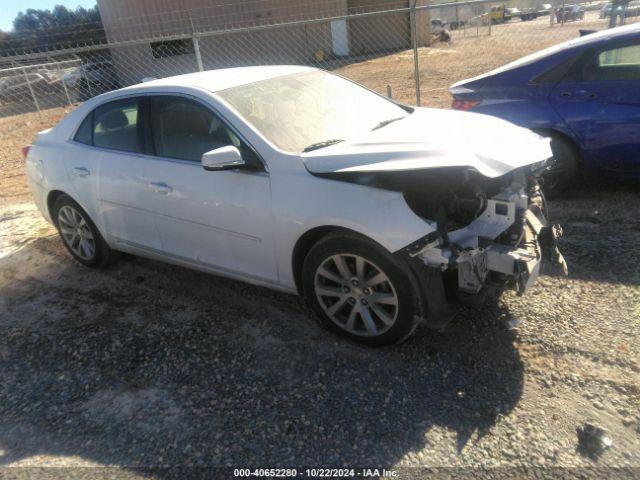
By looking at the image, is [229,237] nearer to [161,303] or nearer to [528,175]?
[161,303]

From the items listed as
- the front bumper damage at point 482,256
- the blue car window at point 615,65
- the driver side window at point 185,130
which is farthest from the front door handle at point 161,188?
the blue car window at point 615,65

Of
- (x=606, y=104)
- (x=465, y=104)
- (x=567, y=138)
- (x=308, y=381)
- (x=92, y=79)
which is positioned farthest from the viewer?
(x=92, y=79)

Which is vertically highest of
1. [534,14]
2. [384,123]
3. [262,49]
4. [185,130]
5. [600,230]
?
→ [185,130]

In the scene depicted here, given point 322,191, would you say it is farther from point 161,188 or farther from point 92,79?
point 92,79

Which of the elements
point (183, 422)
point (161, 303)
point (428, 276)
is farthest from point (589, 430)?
point (161, 303)

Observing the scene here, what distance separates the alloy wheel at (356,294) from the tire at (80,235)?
2.42 meters

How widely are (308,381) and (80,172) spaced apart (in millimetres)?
2792

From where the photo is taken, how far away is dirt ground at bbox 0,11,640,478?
8.58 feet

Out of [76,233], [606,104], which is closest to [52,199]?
[76,233]

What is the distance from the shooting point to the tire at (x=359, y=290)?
3053mm

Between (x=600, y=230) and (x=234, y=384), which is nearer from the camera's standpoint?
(x=234, y=384)

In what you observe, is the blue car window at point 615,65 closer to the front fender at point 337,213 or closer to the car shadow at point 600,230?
the car shadow at point 600,230

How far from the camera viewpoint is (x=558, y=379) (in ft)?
9.61

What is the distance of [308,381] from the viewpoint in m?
3.12
